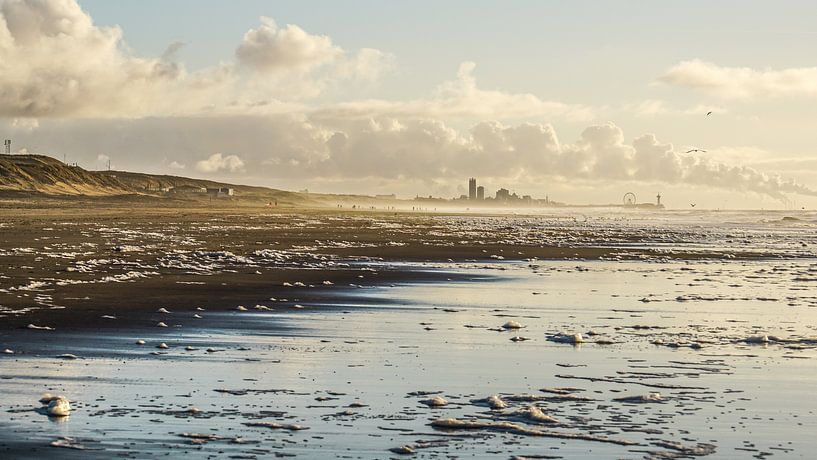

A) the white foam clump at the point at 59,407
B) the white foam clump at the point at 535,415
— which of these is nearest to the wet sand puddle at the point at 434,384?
the white foam clump at the point at 535,415

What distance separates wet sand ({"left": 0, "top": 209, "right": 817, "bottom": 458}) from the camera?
35.2 feet

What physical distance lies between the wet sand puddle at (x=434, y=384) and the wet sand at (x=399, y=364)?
0.04 meters

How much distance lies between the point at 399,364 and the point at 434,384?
1.72 metres

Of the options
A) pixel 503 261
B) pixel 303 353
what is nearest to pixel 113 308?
pixel 303 353

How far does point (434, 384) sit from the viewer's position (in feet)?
45.5

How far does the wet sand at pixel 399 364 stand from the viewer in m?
10.7

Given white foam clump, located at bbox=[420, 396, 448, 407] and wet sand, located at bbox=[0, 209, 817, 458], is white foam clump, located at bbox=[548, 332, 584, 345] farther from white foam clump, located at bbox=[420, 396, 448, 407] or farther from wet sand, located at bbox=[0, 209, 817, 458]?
white foam clump, located at bbox=[420, 396, 448, 407]

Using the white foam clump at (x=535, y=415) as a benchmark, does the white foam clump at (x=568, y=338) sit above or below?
above

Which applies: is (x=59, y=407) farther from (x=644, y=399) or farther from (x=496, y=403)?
(x=644, y=399)

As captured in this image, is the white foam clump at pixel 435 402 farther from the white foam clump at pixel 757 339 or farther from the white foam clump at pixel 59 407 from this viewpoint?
the white foam clump at pixel 757 339

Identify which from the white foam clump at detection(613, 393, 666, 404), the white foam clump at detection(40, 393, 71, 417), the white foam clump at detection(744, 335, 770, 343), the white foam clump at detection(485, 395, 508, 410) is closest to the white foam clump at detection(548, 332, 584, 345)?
the white foam clump at detection(744, 335, 770, 343)

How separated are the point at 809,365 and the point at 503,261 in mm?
28611

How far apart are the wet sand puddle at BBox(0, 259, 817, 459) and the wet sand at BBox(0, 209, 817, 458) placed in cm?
4

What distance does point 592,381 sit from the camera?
46.7ft
